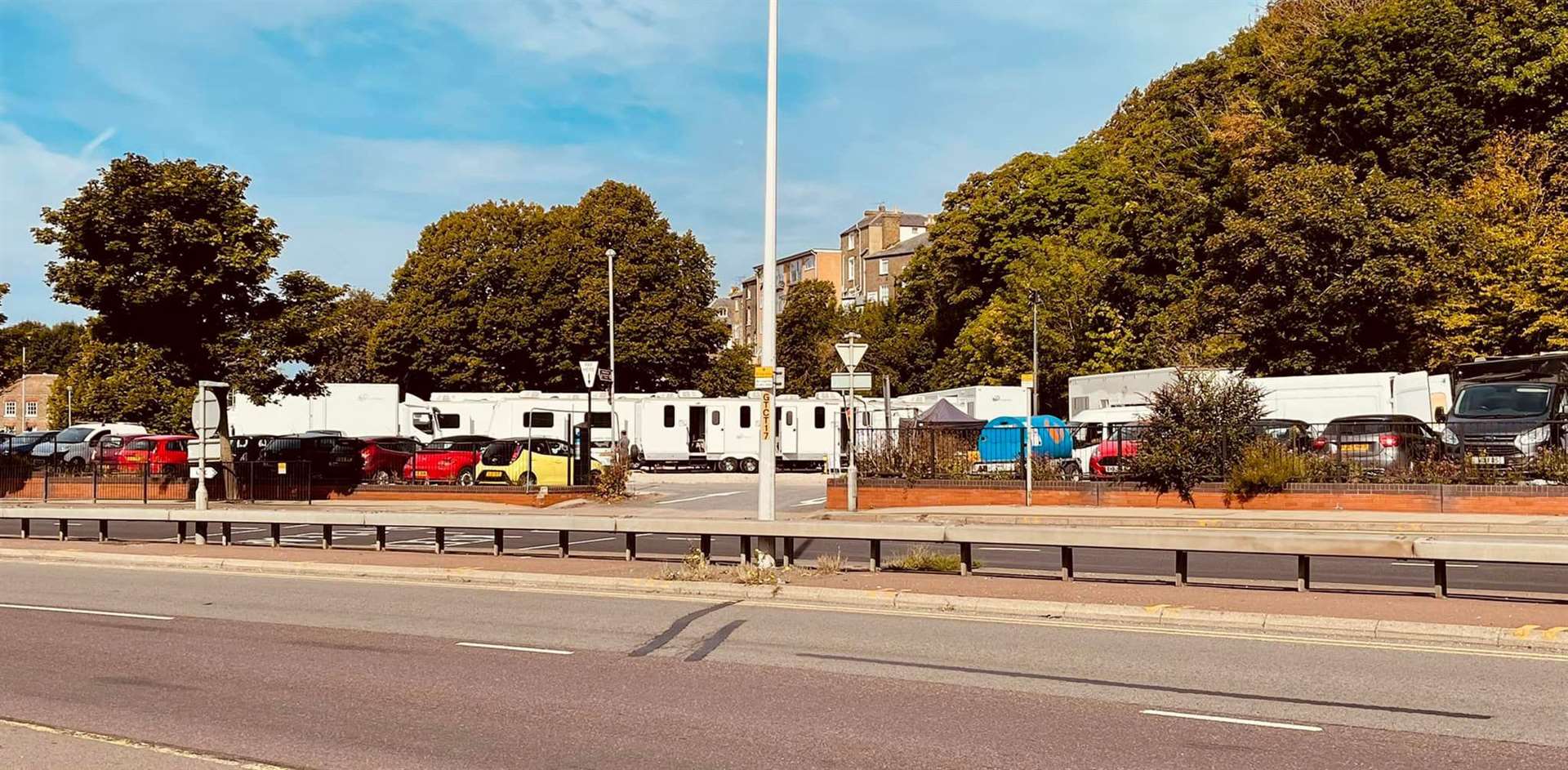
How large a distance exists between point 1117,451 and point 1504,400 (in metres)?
8.40

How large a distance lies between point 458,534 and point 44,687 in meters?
16.7

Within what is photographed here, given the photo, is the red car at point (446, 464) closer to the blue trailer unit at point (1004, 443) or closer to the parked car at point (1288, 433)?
the blue trailer unit at point (1004, 443)

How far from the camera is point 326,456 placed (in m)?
36.0

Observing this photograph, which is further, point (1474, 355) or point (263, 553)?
point (1474, 355)

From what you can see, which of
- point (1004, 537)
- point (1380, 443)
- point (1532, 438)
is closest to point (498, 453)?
point (1380, 443)

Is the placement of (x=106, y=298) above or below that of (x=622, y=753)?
above

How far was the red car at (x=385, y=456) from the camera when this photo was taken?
3703 cm

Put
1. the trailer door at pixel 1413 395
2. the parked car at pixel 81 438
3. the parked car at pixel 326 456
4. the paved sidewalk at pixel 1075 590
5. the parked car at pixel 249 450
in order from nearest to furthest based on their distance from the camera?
1. the paved sidewalk at pixel 1075 590
2. the trailer door at pixel 1413 395
3. the parked car at pixel 326 456
4. the parked car at pixel 249 450
5. the parked car at pixel 81 438

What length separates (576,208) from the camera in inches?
2594

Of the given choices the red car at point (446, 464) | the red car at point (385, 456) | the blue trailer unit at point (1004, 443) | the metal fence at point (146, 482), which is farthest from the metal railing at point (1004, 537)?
the red car at point (385, 456)

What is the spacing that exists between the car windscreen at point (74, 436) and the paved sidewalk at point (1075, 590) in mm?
36099

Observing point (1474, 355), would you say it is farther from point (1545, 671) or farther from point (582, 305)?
point (582, 305)

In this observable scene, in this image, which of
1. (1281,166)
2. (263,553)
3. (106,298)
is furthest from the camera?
(1281,166)

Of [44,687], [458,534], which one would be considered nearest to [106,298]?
[458,534]
